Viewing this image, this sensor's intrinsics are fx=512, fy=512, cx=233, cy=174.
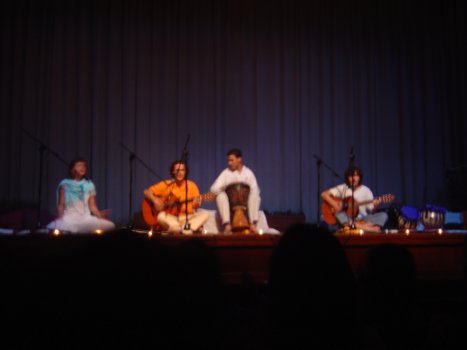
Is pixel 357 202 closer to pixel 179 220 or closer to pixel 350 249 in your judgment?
pixel 179 220

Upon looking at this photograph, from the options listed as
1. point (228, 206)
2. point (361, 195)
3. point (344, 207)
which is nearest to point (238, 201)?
point (228, 206)

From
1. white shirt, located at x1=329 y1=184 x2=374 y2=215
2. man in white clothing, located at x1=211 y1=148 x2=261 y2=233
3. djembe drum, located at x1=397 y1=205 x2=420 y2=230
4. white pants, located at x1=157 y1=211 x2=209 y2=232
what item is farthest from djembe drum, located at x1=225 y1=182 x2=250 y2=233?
djembe drum, located at x1=397 y1=205 x2=420 y2=230

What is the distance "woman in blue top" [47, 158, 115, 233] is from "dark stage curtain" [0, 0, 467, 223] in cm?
155

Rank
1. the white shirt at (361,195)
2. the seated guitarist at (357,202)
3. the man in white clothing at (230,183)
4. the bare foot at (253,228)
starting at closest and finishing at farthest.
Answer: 1. the bare foot at (253,228)
2. the man in white clothing at (230,183)
3. the seated guitarist at (357,202)
4. the white shirt at (361,195)

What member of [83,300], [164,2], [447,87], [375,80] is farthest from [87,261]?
[447,87]

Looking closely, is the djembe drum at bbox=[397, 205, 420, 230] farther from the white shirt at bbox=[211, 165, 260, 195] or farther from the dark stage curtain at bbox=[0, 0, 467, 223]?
the white shirt at bbox=[211, 165, 260, 195]

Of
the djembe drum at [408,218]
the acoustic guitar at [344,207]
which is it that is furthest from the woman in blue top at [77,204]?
the djembe drum at [408,218]

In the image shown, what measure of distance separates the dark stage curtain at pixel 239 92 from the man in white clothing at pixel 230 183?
2003 millimetres

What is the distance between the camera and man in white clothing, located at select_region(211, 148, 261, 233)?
22.6ft

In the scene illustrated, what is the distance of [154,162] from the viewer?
8820mm

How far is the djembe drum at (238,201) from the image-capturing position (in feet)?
22.5

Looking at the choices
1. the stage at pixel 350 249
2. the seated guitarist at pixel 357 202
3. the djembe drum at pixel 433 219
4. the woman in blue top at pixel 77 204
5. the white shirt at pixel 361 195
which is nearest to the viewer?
the stage at pixel 350 249

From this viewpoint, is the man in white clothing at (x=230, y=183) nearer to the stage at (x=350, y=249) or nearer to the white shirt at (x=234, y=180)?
the white shirt at (x=234, y=180)

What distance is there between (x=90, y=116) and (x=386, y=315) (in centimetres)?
752
